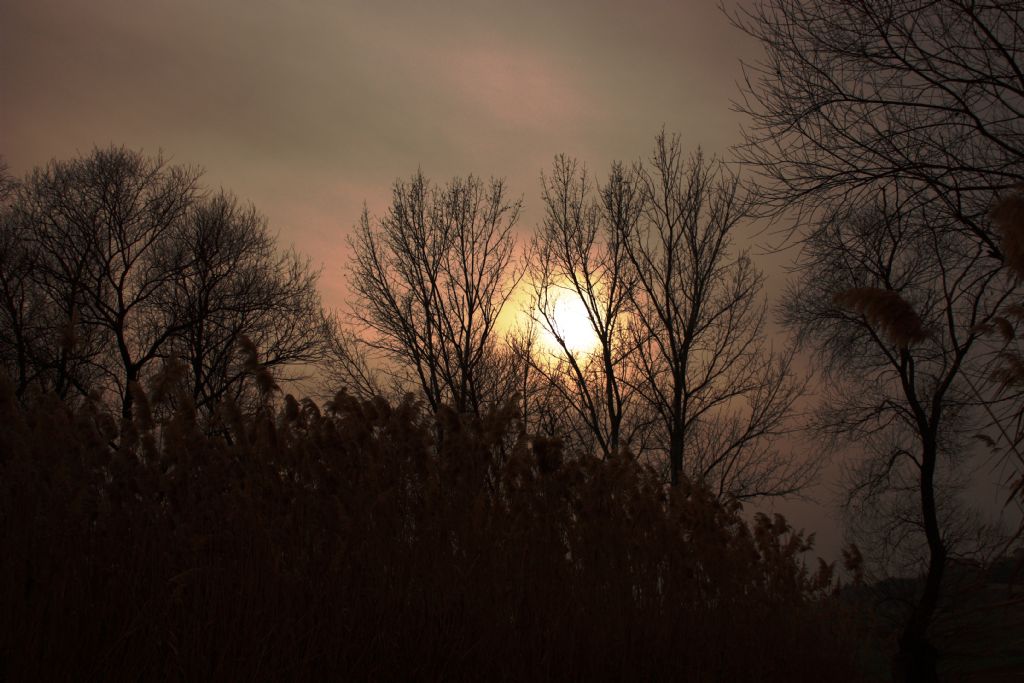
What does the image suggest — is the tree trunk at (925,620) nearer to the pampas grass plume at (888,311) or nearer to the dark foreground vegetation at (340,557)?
the dark foreground vegetation at (340,557)

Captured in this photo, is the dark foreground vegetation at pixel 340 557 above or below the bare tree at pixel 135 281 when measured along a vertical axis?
below

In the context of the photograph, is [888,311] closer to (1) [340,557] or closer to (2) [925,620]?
(1) [340,557]

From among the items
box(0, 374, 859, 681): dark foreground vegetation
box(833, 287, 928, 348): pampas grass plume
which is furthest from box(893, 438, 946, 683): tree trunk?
box(833, 287, 928, 348): pampas grass plume

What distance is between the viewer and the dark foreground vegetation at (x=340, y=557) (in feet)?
11.8

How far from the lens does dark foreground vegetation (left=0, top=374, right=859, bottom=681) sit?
3.60 metres

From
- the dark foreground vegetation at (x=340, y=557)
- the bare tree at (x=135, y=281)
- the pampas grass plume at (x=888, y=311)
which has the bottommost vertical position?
the dark foreground vegetation at (x=340, y=557)

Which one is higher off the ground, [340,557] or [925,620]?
[925,620]

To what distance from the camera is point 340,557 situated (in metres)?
4.20

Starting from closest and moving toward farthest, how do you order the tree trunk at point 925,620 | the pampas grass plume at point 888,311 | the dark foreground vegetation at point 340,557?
the dark foreground vegetation at point 340,557
the pampas grass plume at point 888,311
the tree trunk at point 925,620

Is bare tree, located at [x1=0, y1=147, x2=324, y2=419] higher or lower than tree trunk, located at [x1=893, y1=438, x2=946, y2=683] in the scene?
higher

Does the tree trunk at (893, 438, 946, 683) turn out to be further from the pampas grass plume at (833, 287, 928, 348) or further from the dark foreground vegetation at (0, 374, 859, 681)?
the pampas grass plume at (833, 287, 928, 348)

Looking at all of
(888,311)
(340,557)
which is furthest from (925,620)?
(340,557)

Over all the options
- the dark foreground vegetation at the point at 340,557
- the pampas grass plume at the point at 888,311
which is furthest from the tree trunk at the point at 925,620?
the pampas grass plume at the point at 888,311

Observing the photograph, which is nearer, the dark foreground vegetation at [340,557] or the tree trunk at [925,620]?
the dark foreground vegetation at [340,557]
